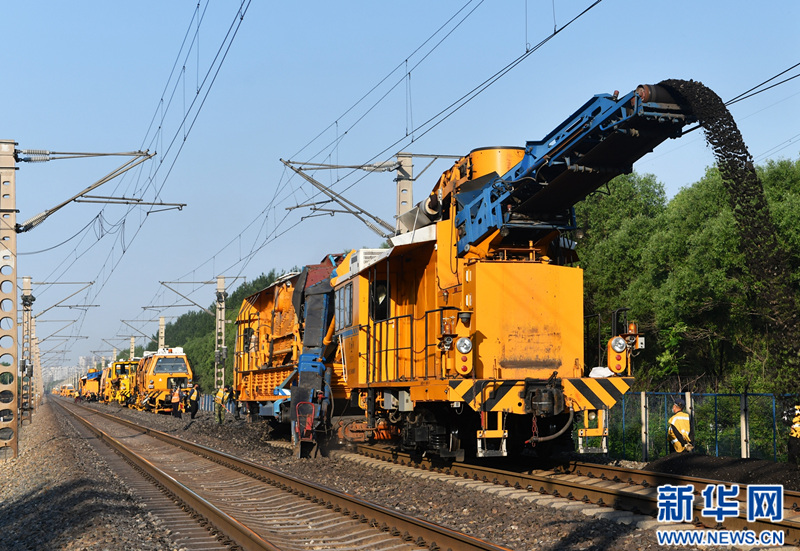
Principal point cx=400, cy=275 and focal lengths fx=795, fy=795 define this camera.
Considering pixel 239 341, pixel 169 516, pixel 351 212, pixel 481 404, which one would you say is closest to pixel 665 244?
pixel 351 212

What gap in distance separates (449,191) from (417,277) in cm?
163

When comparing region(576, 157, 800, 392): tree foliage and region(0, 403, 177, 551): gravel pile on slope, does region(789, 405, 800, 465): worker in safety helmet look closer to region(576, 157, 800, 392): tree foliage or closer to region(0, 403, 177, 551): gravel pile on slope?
region(0, 403, 177, 551): gravel pile on slope

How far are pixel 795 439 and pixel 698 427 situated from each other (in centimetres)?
589

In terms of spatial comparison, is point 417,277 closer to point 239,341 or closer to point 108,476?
point 108,476

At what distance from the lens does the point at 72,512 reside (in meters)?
10.0

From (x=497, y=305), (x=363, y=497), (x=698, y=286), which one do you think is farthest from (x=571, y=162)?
(x=698, y=286)

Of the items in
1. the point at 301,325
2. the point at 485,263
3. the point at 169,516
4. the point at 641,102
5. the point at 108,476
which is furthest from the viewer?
the point at 301,325

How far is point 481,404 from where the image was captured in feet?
36.3

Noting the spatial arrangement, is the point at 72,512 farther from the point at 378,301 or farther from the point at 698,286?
the point at 698,286

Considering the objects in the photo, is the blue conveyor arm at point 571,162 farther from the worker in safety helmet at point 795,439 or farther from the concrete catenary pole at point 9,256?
the concrete catenary pole at point 9,256

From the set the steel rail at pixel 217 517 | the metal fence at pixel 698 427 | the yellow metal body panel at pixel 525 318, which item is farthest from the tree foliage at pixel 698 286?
the steel rail at pixel 217 517

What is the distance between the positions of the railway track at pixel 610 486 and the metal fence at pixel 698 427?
3600 millimetres

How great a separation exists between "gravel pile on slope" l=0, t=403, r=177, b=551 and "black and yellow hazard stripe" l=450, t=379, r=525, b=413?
4219mm

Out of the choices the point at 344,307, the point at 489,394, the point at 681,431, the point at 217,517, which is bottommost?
the point at 217,517
